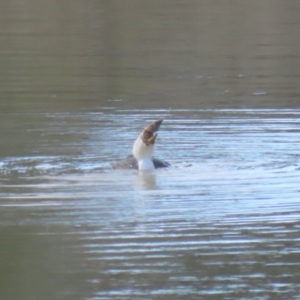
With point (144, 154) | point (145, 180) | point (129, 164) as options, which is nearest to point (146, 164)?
point (144, 154)

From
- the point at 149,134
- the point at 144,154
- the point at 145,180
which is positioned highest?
the point at 149,134

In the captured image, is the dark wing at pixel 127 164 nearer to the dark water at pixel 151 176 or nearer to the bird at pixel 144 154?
the bird at pixel 144 154

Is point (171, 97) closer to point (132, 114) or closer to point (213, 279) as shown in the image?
point (132, 114)

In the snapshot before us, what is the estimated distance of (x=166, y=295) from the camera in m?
6.13

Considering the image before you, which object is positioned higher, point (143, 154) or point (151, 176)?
point (143, 154)

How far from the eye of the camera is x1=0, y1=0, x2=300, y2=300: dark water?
6.54 m

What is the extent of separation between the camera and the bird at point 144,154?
9289 millimetres

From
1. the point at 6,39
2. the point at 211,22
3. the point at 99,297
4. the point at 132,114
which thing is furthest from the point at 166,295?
the point at 211,22

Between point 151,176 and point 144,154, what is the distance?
0.97ft

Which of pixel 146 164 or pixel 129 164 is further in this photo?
pixel 129 164

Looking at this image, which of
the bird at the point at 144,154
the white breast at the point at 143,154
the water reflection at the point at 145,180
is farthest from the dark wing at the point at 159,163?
the water reflection at the point at 145,180

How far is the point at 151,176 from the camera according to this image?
9.19 m

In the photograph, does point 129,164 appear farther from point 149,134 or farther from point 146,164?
point 149,134

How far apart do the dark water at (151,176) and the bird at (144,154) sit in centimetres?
14
